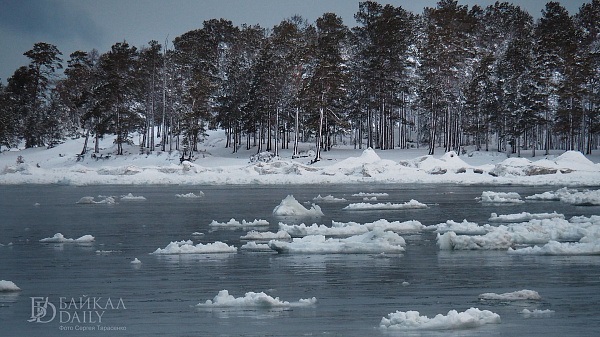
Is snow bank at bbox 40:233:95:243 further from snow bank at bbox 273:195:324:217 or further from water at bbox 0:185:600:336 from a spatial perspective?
snow bank at bbox 273:195:324:217

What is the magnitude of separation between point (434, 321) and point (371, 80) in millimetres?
60628

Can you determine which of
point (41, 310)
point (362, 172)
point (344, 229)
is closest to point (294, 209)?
point (344, 229)

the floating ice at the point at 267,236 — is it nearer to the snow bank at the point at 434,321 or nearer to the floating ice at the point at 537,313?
the floating ice at the point at 537,313

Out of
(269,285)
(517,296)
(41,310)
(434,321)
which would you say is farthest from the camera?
(269,285)

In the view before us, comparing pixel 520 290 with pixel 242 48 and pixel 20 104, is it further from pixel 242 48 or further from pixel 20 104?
pixel 20 104

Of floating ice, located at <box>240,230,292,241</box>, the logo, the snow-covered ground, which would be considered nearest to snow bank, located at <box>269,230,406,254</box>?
floating ice, located at <box>240,230,292,241</box>

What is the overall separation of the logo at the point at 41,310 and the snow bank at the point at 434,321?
4621mm

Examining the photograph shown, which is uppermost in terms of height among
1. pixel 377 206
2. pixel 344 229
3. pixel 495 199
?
pixel 495 199

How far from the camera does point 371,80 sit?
226ft

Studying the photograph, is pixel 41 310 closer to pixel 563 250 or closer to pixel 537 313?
pixel 537 313

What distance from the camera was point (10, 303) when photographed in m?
11.1

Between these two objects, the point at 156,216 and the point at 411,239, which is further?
the point at 156,216

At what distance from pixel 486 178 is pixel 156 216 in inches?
1204

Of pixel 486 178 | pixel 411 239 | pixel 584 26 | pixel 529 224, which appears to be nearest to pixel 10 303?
pixel 411 239
